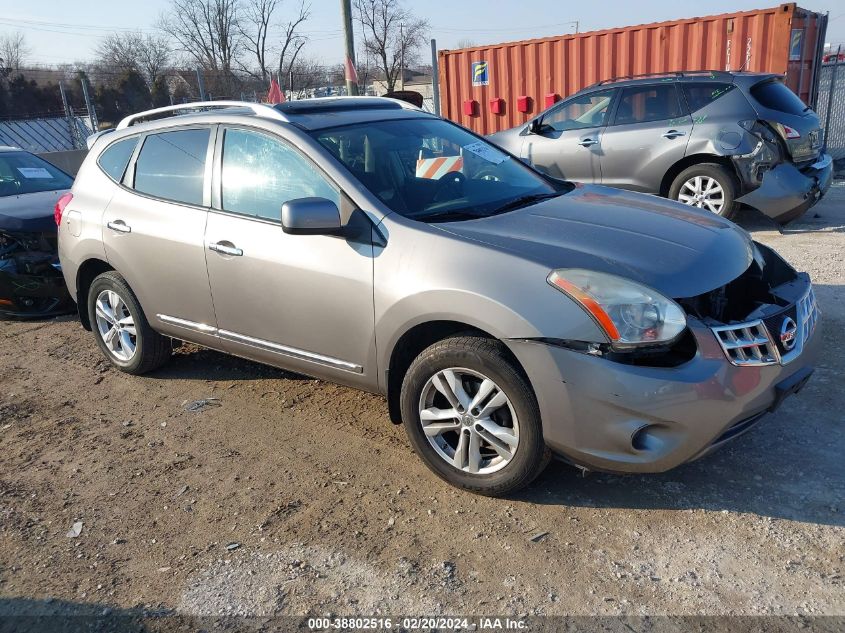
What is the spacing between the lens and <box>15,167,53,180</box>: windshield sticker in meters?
7.28

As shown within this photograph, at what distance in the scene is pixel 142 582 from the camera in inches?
109

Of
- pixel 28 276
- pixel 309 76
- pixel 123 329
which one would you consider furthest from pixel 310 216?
pixel 309 76

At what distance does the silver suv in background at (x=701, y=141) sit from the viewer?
727 cm

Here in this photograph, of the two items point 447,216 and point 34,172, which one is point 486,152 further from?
point 34,172

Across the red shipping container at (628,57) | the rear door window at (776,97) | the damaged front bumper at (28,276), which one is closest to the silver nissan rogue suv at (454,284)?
the damaged front bumper at (28,276)

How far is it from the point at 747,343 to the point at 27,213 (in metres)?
6.05

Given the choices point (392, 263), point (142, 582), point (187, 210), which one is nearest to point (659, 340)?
point (392, 263)

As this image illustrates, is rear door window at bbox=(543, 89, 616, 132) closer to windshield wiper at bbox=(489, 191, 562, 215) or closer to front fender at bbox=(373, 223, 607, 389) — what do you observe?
windshield wiper at bbox=(489, 191, 562, 215)

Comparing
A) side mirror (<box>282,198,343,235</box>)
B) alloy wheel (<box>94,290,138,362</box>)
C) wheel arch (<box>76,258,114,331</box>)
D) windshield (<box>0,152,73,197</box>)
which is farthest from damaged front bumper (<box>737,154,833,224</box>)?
windshield (<box>0,152,73,197</box>)

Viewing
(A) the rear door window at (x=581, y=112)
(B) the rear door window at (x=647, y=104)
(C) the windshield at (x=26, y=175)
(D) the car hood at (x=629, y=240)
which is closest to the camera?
(D) the car hood at (x=629, y=240)

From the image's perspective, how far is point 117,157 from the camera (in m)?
4.73

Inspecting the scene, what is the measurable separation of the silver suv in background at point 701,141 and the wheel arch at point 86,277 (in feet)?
18.5

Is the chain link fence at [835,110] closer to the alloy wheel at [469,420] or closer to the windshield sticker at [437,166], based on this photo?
the windshield sticker at [437,166]

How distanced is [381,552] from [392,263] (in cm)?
127
